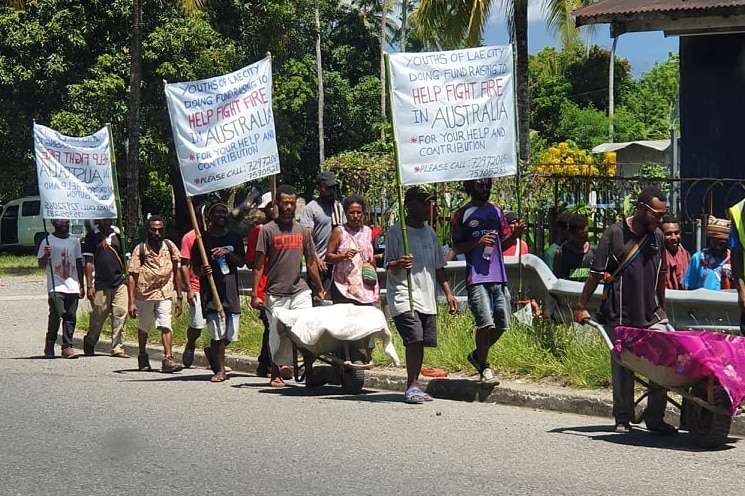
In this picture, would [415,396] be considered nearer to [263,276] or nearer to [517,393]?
[517,393]

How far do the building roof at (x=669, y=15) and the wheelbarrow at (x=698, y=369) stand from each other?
5.96 meters

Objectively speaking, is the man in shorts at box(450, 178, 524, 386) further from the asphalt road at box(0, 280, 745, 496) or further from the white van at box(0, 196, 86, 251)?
the white van at box(0, 196, 86, 251)

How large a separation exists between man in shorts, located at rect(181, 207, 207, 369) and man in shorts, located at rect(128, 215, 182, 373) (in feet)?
0.80

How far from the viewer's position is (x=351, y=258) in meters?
Result: 10.5

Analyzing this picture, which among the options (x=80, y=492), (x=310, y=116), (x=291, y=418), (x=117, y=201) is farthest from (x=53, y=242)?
(x=310, y=116)

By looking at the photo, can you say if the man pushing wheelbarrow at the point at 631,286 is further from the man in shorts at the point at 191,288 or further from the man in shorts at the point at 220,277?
the man in shorts at the point at 191,288

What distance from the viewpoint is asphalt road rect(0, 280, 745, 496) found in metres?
6.74

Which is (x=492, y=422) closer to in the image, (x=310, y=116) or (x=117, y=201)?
(x=117, y=201)

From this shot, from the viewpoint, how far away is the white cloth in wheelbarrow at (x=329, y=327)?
10.1m

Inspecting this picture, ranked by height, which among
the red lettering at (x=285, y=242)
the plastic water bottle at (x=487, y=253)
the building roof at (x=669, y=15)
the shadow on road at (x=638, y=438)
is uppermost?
the building roof at (x=669, y=15)

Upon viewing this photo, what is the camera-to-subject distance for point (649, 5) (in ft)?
43.0

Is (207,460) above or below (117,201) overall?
below

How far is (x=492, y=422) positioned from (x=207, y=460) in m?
2.39

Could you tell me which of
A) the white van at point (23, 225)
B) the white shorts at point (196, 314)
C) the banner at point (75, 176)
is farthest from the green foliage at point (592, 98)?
the white shorts at point (196, 314)
